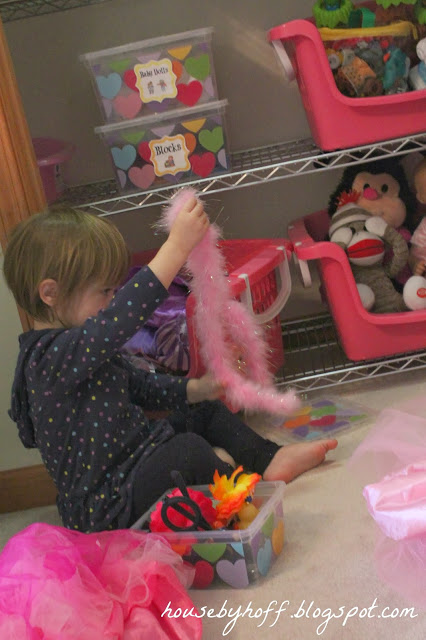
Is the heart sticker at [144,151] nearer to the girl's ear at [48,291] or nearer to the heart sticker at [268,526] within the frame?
the girl's ear at [48,291]

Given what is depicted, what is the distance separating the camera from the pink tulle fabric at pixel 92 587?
0.88 m

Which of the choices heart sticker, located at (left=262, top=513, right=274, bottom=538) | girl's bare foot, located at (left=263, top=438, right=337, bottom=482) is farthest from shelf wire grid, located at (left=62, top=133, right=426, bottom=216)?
heart sticker, located at (left=262, top=513, right=274, bottom=538)

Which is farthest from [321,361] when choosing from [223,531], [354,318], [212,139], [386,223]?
[223,531]

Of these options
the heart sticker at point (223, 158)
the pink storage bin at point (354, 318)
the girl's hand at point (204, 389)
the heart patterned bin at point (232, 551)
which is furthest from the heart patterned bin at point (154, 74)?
the heart patterned bin at point (232, 551)

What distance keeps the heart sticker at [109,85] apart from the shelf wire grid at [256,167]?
0.19 m

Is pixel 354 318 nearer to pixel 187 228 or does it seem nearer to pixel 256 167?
pixel 256 167

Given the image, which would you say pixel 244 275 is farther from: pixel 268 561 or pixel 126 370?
pixel 268 561

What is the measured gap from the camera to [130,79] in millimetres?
1458

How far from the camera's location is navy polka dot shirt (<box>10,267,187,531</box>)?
115 cm

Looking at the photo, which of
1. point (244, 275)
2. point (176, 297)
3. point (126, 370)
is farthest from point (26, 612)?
point (176, 297)

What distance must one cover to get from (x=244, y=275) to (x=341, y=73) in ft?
1.43

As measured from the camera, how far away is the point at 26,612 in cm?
89

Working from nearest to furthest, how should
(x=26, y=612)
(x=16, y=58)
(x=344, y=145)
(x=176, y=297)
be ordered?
(x=26, y=612), (x=344, y=145), (x=176, y=297), (x=16, y=58)

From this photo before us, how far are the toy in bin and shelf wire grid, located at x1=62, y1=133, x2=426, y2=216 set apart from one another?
0.55 m
